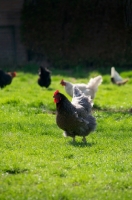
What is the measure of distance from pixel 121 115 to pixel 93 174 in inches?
213

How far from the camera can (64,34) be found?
25078 millimetres

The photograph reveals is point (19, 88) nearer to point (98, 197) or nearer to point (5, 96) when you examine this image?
point (5, 96)

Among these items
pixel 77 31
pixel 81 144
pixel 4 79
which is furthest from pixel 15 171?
pixel 77 31

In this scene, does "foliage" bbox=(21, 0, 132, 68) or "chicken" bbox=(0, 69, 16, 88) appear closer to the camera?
"chicken" bbox=(0, 69, 16, 88)

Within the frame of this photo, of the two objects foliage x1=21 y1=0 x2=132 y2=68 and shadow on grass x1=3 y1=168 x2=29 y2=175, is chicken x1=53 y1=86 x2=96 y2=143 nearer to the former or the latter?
shadow on grass x1=3 y1=168 x2=29 y2=175

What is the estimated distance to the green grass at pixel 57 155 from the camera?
24.0 feet

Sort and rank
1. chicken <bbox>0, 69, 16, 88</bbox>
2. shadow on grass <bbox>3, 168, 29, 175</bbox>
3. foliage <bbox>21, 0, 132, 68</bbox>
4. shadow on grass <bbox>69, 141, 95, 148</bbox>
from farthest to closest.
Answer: foliage <bbox>21, 0, 132, 68</bbox> < chicken <bbox>0, 69, 16, 88</bbox> < shadow on grass <bbox>69, 141, 95, 148</bbox> < shadow on grass <bbox>3, 168, 29, 175</bbox>

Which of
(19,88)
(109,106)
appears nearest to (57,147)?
(109,106)

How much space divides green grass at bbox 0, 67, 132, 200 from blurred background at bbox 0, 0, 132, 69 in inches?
360

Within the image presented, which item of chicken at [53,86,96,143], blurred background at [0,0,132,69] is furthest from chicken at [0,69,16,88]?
chicken at [53,86,96,143]

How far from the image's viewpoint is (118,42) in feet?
80.0

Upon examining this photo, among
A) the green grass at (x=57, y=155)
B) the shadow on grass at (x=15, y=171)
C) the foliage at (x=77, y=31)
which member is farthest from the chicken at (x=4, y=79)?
the shadow on grass at (x=15, y=171)

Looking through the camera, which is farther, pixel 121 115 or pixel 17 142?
pixel 121 115

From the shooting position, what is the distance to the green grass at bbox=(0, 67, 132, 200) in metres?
7.30
